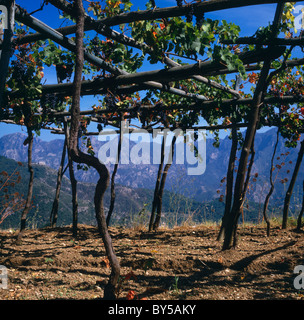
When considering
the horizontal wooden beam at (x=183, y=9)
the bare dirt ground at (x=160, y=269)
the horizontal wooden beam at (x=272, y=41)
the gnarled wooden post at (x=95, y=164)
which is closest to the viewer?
the gnarled wooden post at (x=95, y=164)

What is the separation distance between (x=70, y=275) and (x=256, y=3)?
10.9ft

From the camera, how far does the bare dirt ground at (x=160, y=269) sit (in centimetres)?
271

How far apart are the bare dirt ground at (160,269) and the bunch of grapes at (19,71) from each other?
2.45 metres

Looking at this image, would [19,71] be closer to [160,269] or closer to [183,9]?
[183,9]

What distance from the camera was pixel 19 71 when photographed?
3.84 metres

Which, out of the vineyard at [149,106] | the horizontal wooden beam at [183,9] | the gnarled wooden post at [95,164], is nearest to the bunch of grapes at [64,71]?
the vineyard at [149,106]

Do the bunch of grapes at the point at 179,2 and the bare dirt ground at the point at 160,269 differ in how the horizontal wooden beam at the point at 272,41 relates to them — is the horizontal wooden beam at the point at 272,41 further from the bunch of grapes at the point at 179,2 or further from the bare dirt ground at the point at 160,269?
the bare dirt ground at the point at 160,269

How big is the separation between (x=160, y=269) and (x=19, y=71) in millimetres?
3221

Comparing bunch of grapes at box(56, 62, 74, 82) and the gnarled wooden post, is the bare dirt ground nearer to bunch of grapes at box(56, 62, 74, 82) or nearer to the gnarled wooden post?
the gnarled wooden post

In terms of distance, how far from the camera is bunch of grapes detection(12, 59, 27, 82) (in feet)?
12.3

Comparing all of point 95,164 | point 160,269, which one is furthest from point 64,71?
point 160,269
